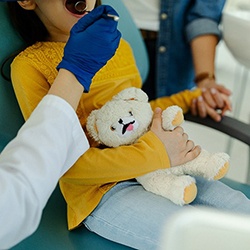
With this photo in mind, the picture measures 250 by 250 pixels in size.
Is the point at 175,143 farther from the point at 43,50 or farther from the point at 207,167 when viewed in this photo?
the point at 43,50

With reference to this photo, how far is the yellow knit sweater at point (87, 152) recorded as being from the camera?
3.30ft

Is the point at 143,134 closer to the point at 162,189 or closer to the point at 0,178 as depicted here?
the point at 162,189

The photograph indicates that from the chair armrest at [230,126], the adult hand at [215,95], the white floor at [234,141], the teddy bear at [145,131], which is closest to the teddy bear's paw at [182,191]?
the teddy bear at [145,131]

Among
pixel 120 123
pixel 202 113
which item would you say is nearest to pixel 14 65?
pixel 120 123

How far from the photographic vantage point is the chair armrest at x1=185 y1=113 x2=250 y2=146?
122 centimetres

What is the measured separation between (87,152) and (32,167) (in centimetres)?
26

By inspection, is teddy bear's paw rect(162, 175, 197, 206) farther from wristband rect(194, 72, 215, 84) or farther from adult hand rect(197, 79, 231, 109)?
wristband rect(194, 72, 215, 84)

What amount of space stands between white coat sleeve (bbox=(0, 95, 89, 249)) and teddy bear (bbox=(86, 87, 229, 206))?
0.22 m

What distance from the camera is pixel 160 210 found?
103 centimetres

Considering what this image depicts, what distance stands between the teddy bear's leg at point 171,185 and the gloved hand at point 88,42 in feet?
0.90

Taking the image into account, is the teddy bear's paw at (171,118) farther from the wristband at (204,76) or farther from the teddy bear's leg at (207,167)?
the wristband at (204,76)

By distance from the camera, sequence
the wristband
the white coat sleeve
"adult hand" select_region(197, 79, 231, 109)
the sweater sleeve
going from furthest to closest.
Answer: the wristband → "adult hand" select_region(197, 79, 231, 109) → the sweater sleeve → the white coat sleeve

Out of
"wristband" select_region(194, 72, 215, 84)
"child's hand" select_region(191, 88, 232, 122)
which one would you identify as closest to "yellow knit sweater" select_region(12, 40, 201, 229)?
"child's hand" select_region(191, 88, 232, 122)

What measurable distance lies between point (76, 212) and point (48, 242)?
0.29 ft
